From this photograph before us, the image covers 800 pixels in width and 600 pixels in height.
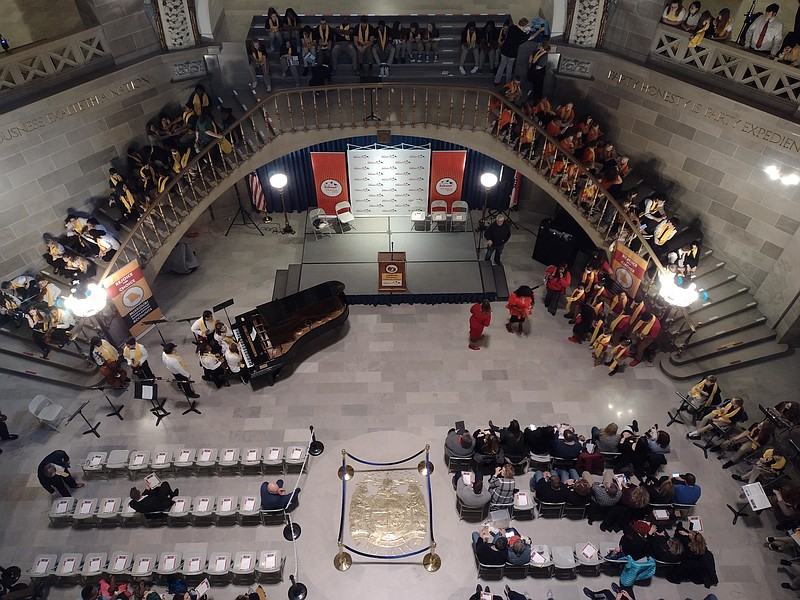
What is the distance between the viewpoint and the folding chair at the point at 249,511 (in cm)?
998

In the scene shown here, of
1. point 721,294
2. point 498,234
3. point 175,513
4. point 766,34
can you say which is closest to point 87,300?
point 175,513

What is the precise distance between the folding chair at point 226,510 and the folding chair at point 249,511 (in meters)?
0.08

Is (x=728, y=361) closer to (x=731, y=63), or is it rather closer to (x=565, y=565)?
(x=565, y=565)

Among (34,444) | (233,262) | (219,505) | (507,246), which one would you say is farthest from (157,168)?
(507,246)

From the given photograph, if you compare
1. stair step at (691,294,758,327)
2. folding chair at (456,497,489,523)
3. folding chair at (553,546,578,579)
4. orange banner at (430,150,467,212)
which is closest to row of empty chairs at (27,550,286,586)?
folding chair at (456,497,489,523)

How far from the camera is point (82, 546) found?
32.5 ft

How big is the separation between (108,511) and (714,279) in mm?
12996

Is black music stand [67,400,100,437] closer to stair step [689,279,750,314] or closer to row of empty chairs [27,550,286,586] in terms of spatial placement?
row of empty chairs [27,550,286,586]

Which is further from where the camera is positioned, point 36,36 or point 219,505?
point 36,36

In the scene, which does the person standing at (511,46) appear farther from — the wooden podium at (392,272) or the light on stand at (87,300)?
the light on stand at (87,300)

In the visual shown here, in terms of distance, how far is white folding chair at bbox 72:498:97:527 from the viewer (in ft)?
32.6

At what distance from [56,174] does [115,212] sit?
4.61ft

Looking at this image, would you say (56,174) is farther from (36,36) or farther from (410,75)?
(410,75)

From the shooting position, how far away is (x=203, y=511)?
9977 mm
